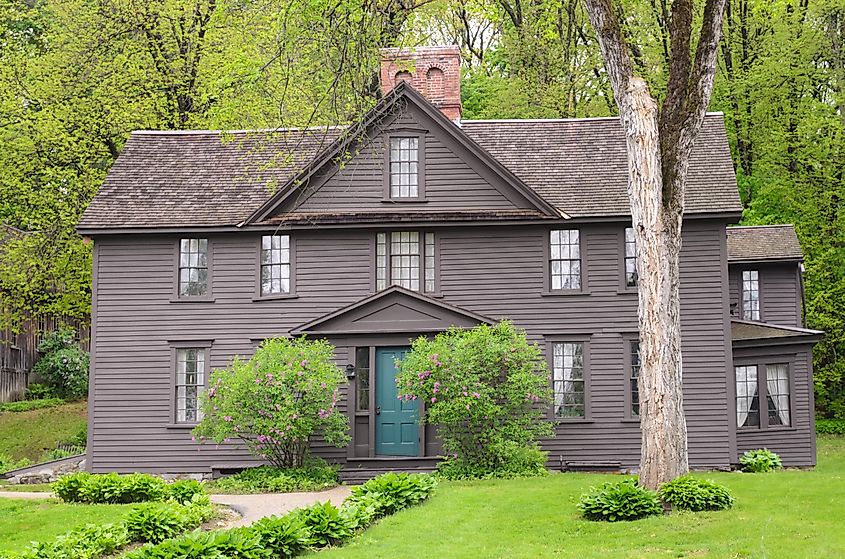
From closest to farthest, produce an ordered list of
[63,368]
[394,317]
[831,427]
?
[394,317]
[831,427]
[63,368]

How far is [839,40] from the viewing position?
35750 millimetres

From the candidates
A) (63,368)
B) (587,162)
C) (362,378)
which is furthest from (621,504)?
(63,368)

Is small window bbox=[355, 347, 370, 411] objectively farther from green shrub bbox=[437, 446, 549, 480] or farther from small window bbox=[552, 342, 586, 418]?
small window bbox=[552, 342, 586, 418]

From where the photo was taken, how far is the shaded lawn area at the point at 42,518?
1427 centimetres

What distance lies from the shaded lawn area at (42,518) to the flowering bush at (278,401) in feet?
15.0

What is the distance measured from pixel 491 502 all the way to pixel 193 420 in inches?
406

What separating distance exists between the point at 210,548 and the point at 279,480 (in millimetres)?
9540

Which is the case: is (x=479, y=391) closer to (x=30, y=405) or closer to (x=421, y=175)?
(x=421, y=175)

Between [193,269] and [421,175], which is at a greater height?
[421,175]

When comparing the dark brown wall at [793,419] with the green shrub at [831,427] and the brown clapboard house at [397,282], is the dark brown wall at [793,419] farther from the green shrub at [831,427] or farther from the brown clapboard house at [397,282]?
the green shrub at [831,427]

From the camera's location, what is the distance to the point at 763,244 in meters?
28.8

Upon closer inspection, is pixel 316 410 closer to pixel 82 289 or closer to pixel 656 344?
pixel 656 344

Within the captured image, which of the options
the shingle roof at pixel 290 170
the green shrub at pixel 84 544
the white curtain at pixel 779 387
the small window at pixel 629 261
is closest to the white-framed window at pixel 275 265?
the shingle roof at pixel 290 170

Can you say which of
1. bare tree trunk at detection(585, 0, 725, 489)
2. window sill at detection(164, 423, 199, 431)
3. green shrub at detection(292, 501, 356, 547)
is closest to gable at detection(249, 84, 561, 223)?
window sill at detection(164, 423, 199, 431)
